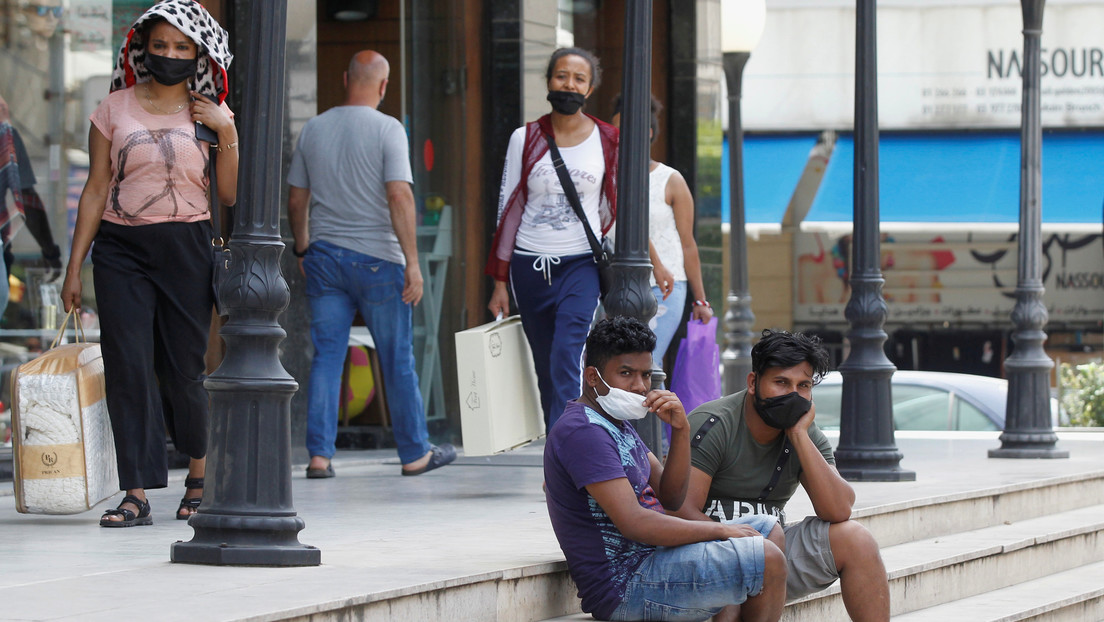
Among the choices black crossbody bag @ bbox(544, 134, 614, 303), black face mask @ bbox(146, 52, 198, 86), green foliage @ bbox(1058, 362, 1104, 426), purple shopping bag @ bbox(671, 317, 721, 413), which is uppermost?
black face mask @ bbox(146, 52, 198, 86)

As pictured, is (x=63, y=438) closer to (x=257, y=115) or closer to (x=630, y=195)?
(x=257, y=115)

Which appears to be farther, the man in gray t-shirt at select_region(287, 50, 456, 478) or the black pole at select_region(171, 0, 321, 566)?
the man in gray t-shirt at select_region(287, 50, 456, 478)

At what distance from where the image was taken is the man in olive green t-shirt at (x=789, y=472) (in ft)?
16.4

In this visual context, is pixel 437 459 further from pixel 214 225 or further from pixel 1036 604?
pixel 1036 604

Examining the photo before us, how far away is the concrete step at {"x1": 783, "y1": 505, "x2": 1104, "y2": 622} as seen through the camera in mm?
5996

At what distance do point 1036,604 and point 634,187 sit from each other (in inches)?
94.2

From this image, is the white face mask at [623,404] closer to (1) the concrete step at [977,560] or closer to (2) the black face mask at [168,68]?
(1) the concrete step at [977,560]

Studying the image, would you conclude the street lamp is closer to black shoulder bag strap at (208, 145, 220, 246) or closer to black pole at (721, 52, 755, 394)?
black pole at (721, 52, 755, 394)

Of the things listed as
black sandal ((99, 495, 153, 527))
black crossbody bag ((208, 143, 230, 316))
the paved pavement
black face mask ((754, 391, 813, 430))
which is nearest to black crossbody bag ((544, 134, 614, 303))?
the paved pavement

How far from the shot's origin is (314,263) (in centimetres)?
759

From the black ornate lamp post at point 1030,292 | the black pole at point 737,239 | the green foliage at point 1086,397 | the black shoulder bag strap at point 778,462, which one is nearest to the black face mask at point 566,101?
the black shoulder bag strap at point 778,462

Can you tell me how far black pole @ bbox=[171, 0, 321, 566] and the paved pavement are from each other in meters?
0.11

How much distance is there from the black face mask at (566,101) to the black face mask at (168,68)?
1.75 meters

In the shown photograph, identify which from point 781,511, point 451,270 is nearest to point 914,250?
point 451,270
